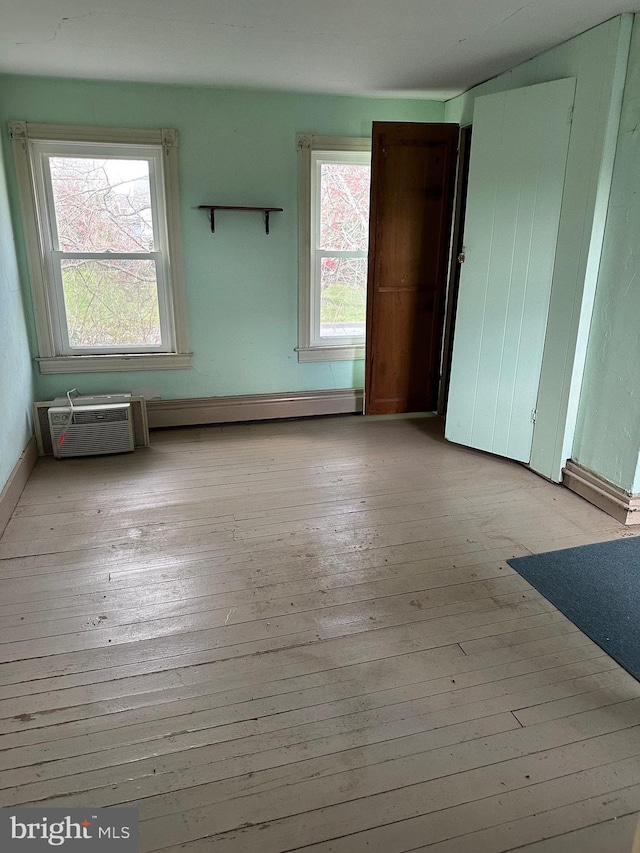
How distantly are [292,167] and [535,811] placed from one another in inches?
163

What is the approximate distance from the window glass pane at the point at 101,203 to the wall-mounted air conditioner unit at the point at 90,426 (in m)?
1.14

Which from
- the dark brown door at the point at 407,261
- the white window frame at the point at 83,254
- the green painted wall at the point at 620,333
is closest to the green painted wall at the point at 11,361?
the white window frame at the point at 83,254

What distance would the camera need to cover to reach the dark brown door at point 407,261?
419 cm

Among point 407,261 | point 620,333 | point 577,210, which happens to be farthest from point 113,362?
point 620,333

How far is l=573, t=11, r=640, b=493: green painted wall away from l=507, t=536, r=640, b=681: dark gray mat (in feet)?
1.66

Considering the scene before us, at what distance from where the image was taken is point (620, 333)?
3014mm

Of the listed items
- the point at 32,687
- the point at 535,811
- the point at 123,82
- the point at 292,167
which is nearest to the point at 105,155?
the point at 123,82

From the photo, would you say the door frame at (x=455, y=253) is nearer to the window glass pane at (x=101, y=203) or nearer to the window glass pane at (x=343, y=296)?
the window glass pane at (x=343, y=296)

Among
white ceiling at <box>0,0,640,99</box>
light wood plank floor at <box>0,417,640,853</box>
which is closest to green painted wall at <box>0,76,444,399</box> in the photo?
white ceiling at <box>0,0,640,99</box>

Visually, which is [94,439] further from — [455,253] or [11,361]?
[455,253]

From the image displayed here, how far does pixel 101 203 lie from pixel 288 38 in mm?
1798

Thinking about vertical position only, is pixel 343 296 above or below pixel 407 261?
below

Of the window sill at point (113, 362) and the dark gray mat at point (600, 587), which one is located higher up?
the window sill at point (113, 362)

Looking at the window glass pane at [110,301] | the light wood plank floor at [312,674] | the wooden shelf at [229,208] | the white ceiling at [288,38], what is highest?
the white ceiling at [288,38]
